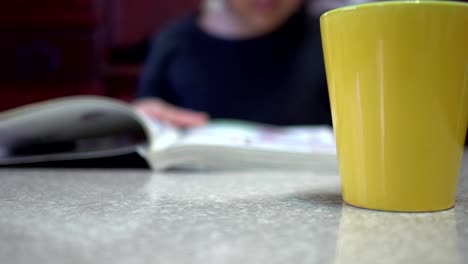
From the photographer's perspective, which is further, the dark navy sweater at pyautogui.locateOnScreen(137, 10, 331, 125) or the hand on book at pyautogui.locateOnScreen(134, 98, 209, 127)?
the dark navy sweater at pyautogui.locateOnScreen(137, 10, 331, 125)

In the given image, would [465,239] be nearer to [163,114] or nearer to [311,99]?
[163,114]

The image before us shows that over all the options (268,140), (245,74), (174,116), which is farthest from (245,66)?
(268,140)

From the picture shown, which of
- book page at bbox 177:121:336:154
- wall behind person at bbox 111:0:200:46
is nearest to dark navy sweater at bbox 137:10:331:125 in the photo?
wall behind person at bbox 111:0:200:46

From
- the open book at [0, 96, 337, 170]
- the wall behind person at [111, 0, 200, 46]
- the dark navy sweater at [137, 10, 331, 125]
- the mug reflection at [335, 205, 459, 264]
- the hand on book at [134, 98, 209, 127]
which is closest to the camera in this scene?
the mug reflection at [335, 205, 459, 264]

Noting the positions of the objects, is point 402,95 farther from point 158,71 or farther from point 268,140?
point 158,71

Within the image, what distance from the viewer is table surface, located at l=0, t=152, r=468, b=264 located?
0.20 m

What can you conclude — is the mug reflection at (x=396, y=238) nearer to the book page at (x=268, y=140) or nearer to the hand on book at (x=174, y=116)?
the book page at (x=268, y=140)

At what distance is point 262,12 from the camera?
1193mm

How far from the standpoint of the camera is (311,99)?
1.16 m

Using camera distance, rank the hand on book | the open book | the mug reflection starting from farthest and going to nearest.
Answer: the hand on book
the open book
the mug reflection

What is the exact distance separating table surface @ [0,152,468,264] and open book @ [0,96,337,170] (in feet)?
0.45

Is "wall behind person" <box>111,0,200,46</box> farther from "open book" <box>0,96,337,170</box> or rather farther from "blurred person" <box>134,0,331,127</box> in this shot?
"open book" <box>0,96,337,170</box>

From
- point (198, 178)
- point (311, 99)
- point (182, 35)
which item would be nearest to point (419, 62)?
point (198, 178)

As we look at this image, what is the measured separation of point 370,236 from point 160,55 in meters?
1.04
